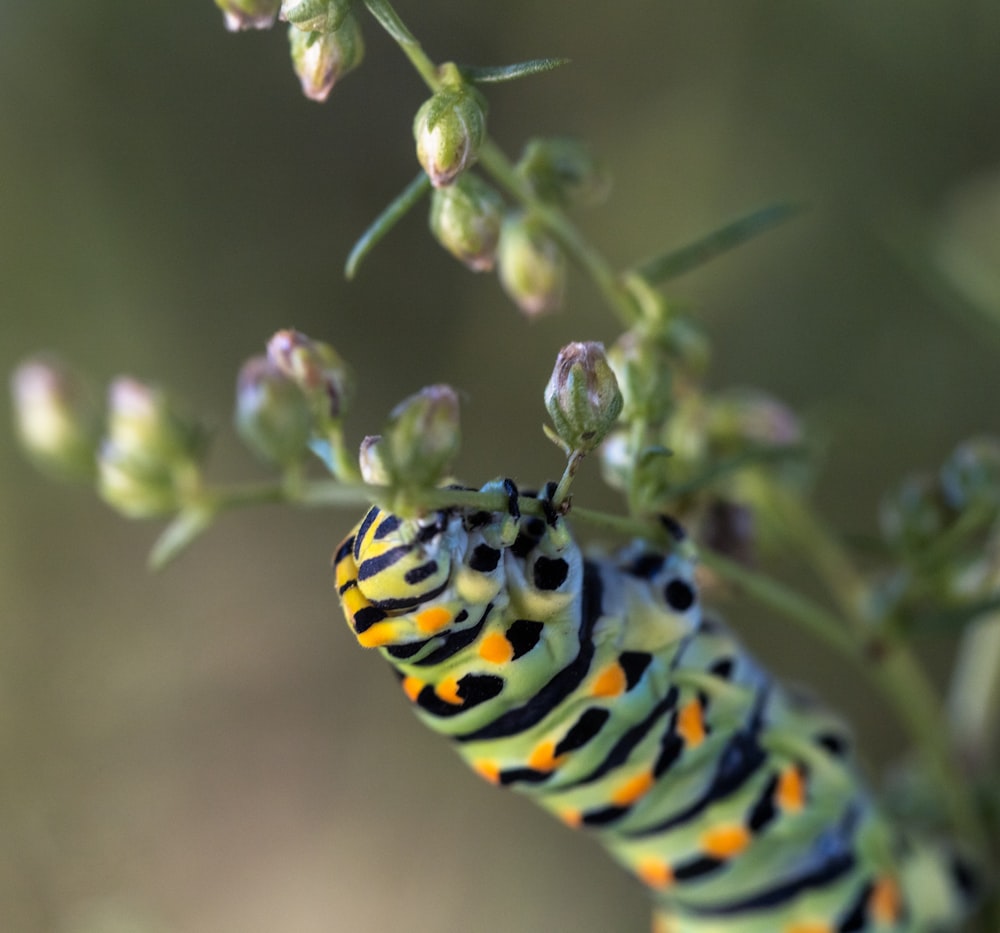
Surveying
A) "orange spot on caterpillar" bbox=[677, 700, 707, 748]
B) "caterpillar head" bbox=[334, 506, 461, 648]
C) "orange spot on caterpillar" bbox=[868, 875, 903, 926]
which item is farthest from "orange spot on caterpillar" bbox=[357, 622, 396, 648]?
"orange spot on caterpillar" bbox=[868, 875, 903, 926]

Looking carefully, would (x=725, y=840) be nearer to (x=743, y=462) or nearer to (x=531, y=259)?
(x=743, y=462)

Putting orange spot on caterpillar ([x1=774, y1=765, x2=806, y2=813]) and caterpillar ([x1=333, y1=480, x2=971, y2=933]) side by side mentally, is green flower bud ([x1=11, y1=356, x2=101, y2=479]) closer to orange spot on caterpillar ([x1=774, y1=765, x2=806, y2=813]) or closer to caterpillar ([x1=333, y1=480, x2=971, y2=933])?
caterpillar ([x1=333, y1=480, x2=971, y2=933])

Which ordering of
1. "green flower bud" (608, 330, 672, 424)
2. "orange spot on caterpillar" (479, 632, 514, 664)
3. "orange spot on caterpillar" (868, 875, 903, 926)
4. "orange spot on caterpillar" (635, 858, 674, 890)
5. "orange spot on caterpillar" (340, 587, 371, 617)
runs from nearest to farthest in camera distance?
"orange spot on caterpillar" (340, 587, 371, 617) → "orange spot on caterpillar" (479, 632, 514, 664) → "green flower bud" (608, 330, 672, 424) → "orange spot on caterpillar" (635, 858, 674, 890) → "orange spot on caterpillar" (868, 875, 903, 926)

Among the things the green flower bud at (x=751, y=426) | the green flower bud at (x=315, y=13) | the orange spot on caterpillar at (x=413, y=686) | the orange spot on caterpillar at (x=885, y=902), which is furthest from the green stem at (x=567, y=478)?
the orange spot on caterpillar at (x=885, y=902)

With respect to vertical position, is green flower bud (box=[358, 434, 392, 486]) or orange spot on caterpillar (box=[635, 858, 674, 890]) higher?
green flower bud (box=[358, 434, 392, 486])

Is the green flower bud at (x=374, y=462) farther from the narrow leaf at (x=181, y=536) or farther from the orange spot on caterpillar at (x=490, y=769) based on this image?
the orange spot on caterpillar at (x=490, y=769)

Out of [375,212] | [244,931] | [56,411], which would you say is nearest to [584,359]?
[56,411]

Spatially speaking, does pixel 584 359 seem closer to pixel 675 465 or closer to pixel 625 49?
pixel 675 465
